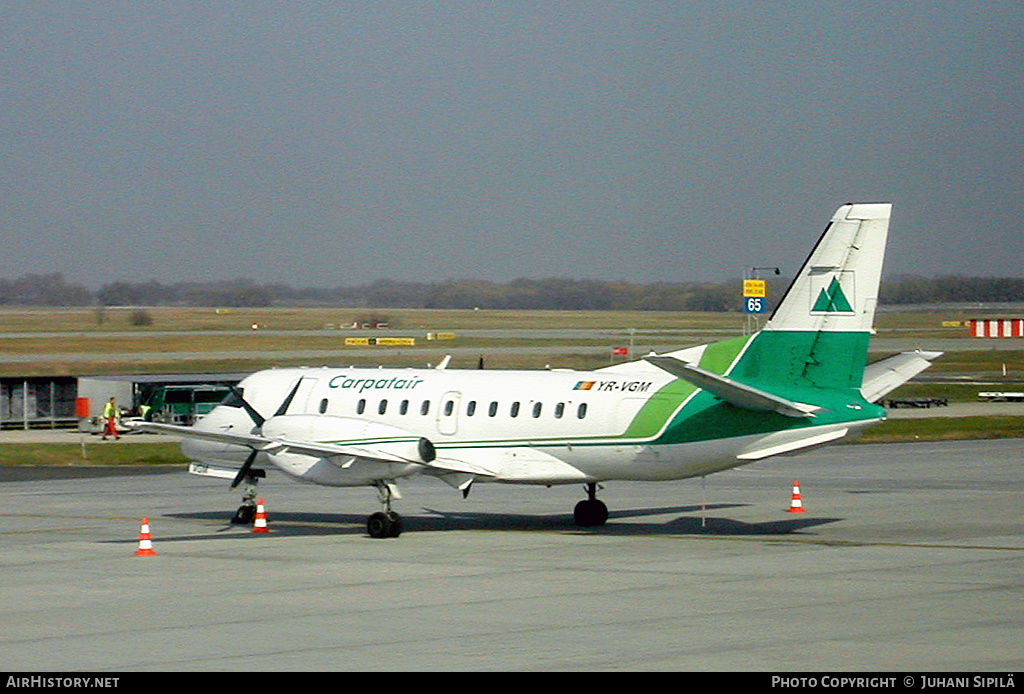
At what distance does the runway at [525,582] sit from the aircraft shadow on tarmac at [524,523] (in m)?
0.11

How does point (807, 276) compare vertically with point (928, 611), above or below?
above

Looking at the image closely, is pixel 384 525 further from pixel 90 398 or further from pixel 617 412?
pixel 90 398

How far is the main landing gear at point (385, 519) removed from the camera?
982 inches

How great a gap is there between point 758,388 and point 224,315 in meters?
114

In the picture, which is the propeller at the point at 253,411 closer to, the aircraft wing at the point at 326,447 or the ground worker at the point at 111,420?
the aircraft wing at the point at 326,447

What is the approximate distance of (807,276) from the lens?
23828mm

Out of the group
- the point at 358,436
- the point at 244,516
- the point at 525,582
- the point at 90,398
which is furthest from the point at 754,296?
the point at 525,582

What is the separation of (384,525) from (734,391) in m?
6.59

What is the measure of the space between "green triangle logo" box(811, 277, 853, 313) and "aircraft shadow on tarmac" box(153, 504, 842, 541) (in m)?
4.29

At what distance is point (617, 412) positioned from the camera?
2459 centimetres

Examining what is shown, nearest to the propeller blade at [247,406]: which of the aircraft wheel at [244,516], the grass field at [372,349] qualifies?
the aircraft wheel at [244,516]

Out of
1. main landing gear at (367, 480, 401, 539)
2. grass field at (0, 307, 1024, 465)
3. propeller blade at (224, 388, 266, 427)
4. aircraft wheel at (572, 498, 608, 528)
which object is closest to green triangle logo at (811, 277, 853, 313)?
aircraft wheel at (572, 498, 608, 528)
